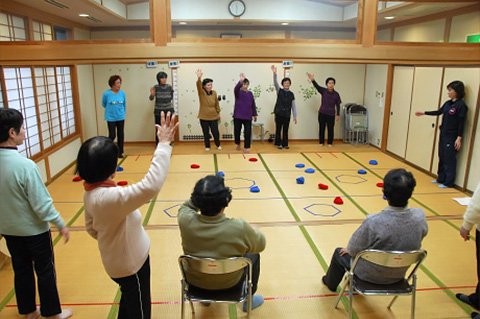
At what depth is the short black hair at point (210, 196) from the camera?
175cm

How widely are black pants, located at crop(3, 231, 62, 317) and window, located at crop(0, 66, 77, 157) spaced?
250 centimetres

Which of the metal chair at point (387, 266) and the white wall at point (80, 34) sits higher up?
the white wall at point (80, 34)

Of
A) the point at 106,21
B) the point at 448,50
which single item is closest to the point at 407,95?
the point at 448,50

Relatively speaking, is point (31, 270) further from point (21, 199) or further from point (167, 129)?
point (167, 129)

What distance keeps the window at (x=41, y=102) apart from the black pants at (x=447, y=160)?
5059mm

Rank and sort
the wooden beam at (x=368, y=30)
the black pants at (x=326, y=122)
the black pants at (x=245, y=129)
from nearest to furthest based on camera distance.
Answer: the wooden beam at (x=368, y=30), the black pants at (x=245, y=129), the black pants at (x=326, y=122)

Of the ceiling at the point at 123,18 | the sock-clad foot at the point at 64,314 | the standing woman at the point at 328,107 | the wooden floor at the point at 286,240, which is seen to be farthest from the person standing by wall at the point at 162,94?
the sock-clad foot at the point at 64,314

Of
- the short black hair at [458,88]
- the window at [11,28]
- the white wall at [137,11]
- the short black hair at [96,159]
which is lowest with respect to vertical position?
the short black hair at [96,159]

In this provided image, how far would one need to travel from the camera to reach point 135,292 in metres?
1.73

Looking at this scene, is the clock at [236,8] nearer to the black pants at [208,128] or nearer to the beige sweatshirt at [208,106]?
the beige sweatshirt at [208,106]

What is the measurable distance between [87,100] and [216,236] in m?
5.71

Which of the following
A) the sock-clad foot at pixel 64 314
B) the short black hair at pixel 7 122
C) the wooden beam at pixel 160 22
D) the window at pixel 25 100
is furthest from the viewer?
the window at pixel 25 100

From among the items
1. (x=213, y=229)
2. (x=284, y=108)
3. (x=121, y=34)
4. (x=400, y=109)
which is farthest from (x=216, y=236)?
(x=121, y=34)

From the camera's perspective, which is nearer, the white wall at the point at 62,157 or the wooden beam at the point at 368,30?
the wooden beam at the point at 368,30
